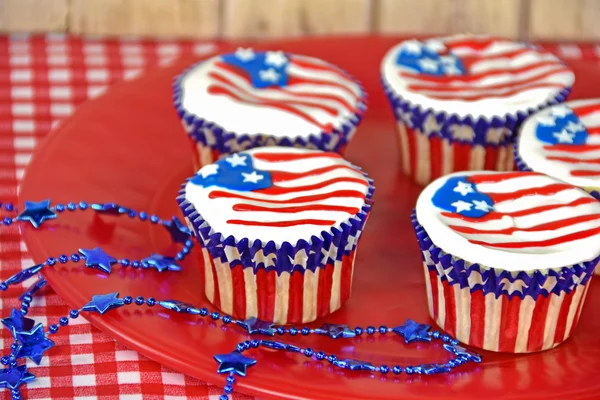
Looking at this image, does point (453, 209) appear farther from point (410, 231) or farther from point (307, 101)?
point (307, 101)

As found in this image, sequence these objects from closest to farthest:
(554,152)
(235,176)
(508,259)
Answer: (508,259)
(235,176)
(554,152)

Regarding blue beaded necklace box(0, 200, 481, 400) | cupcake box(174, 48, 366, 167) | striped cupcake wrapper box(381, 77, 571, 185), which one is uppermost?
cupcake box(174, 48, 366, 167)

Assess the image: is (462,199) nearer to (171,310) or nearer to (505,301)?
(505,301)

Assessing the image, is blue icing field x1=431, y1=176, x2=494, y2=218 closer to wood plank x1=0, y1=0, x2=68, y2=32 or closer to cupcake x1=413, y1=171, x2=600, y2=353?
cupcake x1=413, y1=171, x2=600, y2=353

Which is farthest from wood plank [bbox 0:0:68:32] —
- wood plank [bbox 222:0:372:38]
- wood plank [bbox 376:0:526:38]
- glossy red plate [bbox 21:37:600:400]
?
wood plank [bbox 376:0:526:38]

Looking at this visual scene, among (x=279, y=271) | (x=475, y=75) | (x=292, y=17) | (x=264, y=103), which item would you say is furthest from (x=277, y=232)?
(x=292, y=17)

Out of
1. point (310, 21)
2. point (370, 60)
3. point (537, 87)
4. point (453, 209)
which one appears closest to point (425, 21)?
point (310, 21)
